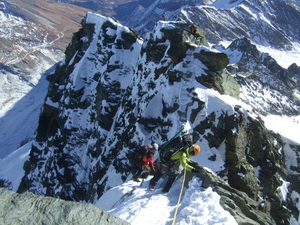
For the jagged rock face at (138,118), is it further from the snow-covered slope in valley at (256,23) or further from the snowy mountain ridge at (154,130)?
the snow-covered slope in valley at (256,23)

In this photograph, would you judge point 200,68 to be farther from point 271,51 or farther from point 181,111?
point 271,51

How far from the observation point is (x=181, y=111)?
23.9 m

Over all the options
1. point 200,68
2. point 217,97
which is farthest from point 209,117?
point 200,68

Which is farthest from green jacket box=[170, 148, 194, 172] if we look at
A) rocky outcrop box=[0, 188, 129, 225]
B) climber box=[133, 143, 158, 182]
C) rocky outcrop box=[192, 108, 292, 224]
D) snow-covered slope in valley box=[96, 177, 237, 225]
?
rocky outcrop box=[192, 108, 292, 224]

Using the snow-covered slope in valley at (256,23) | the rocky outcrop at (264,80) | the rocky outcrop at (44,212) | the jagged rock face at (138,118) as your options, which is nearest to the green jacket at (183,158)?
the jagged rock face at (138,118)

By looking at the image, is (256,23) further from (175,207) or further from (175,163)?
(175,207)

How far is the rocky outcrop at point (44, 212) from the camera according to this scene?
6621 mm

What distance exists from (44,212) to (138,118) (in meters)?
21.8

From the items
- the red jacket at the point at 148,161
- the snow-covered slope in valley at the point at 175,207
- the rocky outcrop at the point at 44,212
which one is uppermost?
the rocky outcrop at the point at 44,212

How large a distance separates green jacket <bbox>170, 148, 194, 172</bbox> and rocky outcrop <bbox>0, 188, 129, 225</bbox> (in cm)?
452

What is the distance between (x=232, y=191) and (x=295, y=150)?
3433 centimetres

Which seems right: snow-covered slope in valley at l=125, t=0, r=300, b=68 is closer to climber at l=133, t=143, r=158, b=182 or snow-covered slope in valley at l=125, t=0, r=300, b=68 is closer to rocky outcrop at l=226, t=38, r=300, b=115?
rocky outcrop at l=226, t=38, r=300, b=115

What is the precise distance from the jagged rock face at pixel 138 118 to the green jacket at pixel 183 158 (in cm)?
149

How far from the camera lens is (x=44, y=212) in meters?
6.97
